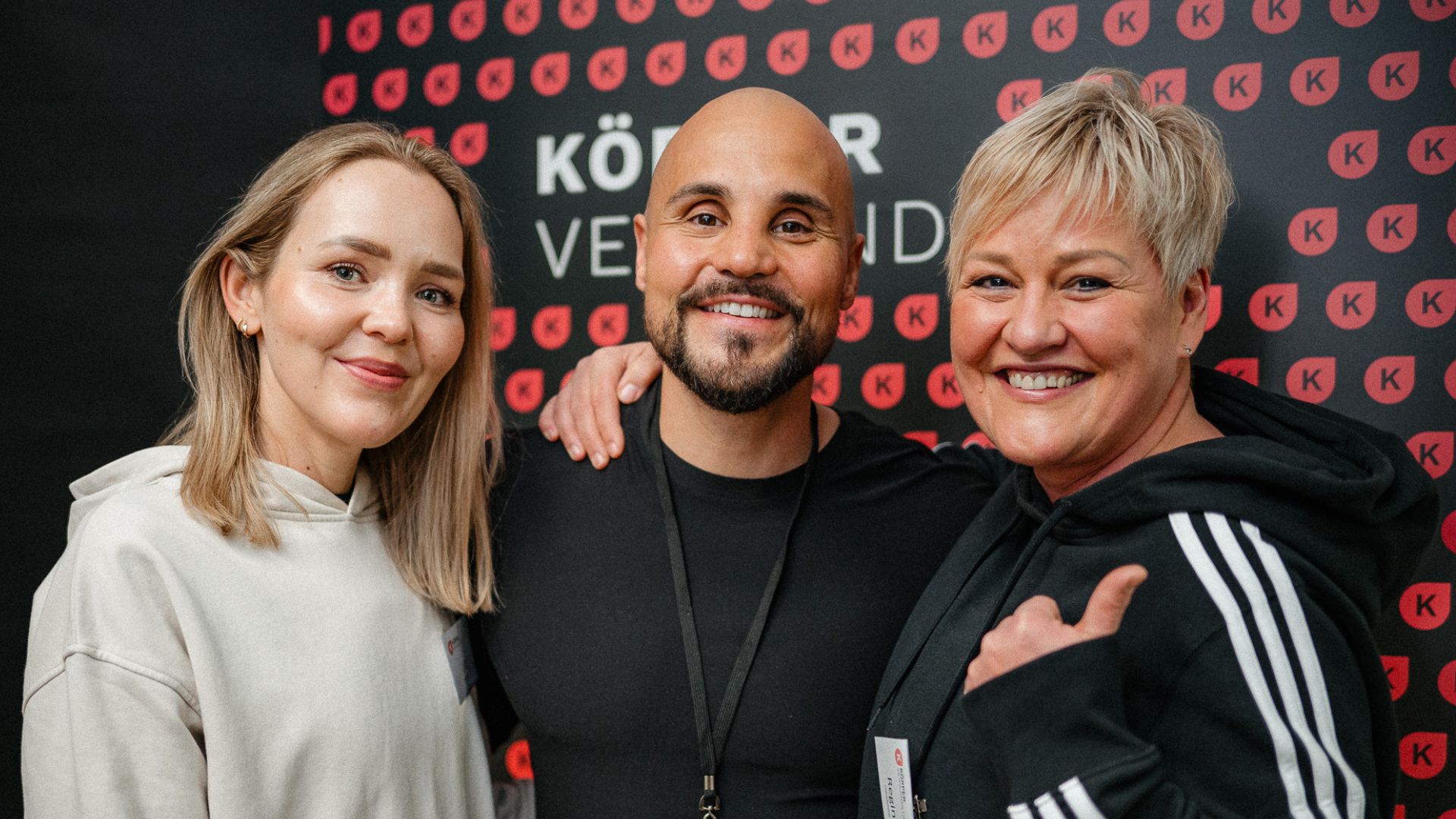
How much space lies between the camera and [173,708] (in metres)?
1.27

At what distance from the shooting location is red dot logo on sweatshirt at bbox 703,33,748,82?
7.66 ft

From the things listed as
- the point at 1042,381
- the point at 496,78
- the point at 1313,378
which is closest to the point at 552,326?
the point at 496,78

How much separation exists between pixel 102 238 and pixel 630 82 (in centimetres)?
118

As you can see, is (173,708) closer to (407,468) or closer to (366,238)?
Result: (407,468)

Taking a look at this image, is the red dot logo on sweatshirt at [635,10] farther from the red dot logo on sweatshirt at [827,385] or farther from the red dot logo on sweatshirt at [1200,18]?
the red dot logo on sweatshirt at [1200,18]

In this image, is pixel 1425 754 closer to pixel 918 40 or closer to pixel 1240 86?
pixel 1240 86

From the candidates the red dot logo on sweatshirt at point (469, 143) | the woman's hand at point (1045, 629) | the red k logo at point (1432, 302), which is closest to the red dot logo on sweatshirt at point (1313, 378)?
the red k logo at point (1432, 302)

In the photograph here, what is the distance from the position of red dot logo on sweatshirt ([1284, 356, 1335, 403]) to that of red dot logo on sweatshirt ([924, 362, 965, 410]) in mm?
651

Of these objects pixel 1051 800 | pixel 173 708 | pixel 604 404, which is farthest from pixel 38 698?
pixel 1051 800

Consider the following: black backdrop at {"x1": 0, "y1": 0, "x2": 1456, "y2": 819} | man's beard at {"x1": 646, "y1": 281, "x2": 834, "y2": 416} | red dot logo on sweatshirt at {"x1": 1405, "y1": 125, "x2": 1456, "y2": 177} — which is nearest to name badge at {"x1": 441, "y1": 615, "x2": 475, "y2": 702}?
man's beard at {"x1": 646, "y1": 281, "x2": 834, "y2": 416}

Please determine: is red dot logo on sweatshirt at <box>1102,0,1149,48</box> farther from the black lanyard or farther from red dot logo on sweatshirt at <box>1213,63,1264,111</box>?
the black lanyard

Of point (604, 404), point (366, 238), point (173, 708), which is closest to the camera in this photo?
point (173, 708)

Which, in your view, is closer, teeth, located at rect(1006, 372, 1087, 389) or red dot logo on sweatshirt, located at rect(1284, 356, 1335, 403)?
teeth, located at rect(1006, 372, 1087, 389)

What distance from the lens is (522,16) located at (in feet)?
8.20
